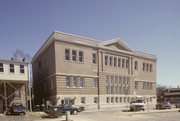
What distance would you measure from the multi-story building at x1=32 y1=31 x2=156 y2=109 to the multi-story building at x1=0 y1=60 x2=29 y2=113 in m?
5.17

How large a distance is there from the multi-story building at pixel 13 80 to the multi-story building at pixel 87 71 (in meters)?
5.17

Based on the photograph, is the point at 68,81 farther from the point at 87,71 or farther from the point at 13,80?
the point at 13,80

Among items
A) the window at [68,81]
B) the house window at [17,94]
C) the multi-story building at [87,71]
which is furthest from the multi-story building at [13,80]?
the window at [68,81]

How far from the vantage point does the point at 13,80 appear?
28984mm

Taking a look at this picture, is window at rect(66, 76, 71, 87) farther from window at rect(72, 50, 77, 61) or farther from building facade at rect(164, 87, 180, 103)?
building facade at rect(164, 87, 180, 103)

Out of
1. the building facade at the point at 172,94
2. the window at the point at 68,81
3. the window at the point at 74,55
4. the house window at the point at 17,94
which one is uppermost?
the window at the point at 74,55

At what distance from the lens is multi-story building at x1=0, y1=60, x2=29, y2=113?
92.4 ft

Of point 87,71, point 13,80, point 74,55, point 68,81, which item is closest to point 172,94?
point 87,71

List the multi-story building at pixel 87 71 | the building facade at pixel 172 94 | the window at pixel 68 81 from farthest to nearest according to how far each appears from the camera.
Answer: the building facade at pixel 172 94
the window at pixel 68 81
the multi-story building at pixel 87 71

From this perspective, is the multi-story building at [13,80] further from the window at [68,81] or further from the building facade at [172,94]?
the building facade at [172,94]

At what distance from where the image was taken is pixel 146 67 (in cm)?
4903

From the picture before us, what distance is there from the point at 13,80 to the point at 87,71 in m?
13.8

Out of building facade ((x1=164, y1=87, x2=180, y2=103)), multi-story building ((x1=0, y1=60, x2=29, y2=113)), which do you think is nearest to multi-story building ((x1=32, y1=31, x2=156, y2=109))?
multi-story building ((x1=0, y1=60, x2=29, y2=113))

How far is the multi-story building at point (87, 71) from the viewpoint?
107 feet
